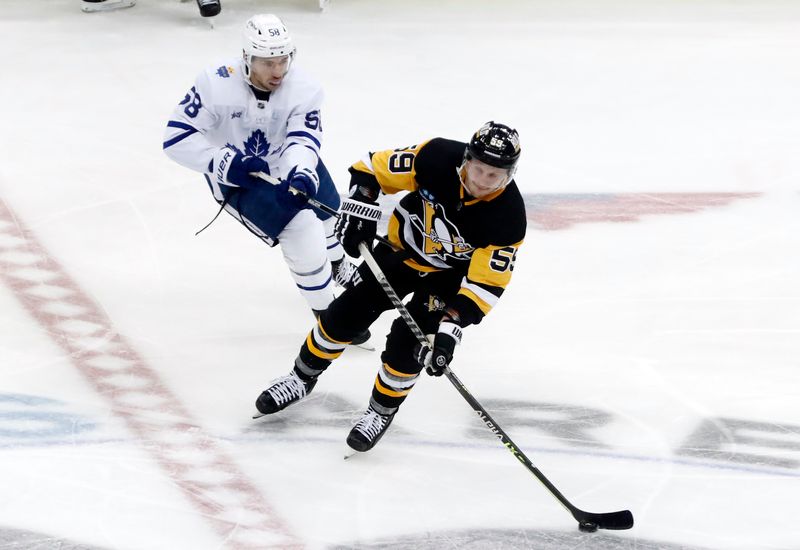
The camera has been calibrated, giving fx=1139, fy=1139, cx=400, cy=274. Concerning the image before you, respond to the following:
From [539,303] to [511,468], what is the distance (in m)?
0.98

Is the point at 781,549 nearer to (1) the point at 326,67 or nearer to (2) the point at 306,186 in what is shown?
(2) the point at 306,186

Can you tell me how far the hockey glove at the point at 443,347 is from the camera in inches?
114

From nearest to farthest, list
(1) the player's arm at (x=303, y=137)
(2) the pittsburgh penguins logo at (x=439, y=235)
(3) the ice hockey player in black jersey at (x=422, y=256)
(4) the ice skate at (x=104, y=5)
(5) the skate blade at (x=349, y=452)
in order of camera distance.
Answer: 1. (3) the ice hockey player in black jersey at (x=422, y=256)
2. (2) the pittsburgh penguins logo at (x=439, y=235)
3. (5) the skate blade at (x=349, y=452)
4. (1) the player's arm at (x=303, y=137)
5. (4) the ice skate at (x=104, y=5)

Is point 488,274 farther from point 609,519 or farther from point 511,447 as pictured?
point 609,519

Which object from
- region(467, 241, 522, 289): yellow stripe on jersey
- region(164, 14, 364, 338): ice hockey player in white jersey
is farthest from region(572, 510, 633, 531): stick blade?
region(164, 14, 364, 338): ice hockey player in white jersey

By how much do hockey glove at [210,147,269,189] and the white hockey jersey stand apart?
0.14ft

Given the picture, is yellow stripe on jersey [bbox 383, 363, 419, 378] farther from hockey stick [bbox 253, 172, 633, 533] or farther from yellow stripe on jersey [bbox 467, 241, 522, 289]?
yellow stripe on jersey [bbox 467, 241, 522, 289]

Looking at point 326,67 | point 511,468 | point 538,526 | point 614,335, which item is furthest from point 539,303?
point 326,67

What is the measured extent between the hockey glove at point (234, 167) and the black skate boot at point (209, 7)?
304cm

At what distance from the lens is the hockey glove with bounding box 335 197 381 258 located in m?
3.15

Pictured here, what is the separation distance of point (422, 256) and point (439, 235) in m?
0.11

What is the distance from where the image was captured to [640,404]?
140 inches

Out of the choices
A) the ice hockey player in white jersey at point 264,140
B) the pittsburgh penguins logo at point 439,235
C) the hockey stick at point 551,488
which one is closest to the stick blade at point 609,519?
the hockey stick at point 551,488

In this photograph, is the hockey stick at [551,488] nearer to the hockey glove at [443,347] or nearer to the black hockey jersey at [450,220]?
the hockey glove at [443,347]
